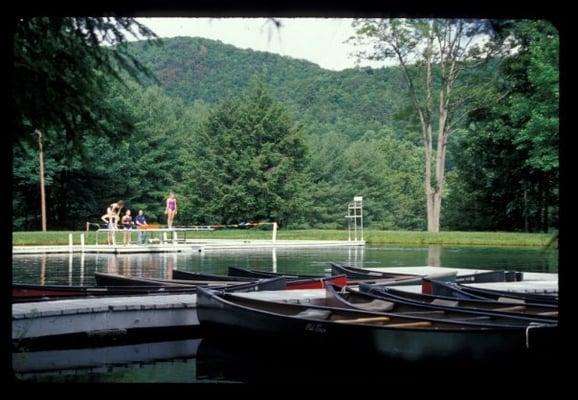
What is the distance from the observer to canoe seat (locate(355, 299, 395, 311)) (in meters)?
10.2

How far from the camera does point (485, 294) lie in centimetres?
1145

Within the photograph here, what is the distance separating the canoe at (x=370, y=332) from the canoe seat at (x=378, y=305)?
72cm

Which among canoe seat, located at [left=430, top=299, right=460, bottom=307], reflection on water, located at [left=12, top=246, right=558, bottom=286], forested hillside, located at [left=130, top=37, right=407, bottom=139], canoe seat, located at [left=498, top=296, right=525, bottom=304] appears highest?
forested hillside, located at [left=130, top=37, right=407, bottom=139]

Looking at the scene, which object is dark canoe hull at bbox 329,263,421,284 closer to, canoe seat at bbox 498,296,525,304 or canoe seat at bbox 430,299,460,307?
canoe seat at bbox 498,296,525,304

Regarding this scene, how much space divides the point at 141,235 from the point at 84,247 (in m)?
2.91

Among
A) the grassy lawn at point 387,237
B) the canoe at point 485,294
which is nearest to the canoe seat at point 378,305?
the canoe at point 485,294

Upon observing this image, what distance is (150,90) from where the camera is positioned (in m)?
54.9

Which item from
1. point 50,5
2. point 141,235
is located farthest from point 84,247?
point 50,5

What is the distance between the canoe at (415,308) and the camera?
866 centimetres

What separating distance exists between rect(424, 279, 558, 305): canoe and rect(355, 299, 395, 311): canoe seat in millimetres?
1230

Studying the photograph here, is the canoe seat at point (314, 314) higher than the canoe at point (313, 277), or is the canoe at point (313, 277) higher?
the canoe at point (313, 277)

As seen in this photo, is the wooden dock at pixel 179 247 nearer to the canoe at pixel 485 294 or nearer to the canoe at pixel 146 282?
the canoe at pixel 146 282

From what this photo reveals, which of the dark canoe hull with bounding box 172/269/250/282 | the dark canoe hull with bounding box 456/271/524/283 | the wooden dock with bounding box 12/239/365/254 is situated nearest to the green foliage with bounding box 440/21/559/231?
the wooden dock with bounding box 12/239/365/254

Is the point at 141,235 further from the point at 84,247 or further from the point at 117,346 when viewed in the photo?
the point at 117,346
